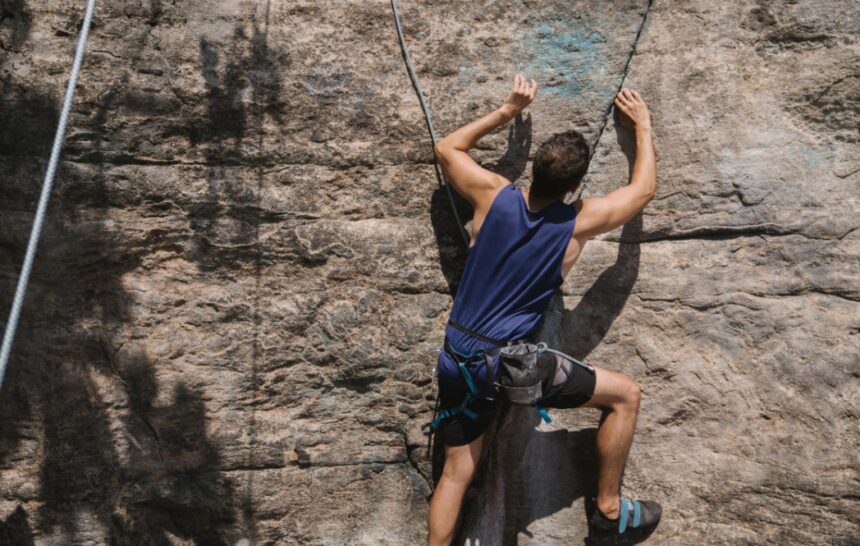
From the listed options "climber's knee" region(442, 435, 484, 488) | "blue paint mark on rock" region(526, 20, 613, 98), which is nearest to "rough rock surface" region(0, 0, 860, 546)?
"blue paint mark on rock" region(526, 20, 613, 98)

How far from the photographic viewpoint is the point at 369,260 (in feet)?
11.7

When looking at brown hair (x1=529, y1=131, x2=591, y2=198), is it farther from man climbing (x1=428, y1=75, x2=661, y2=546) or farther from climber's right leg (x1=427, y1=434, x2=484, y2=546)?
climber's right leg (x1=427, y1=434, x2=484, y2=546)

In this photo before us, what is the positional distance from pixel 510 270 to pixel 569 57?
3.07ft

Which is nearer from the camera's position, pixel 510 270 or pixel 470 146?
pixel 510 270

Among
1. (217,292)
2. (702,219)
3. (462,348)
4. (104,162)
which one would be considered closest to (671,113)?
(702,219)

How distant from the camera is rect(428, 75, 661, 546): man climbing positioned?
3.20m

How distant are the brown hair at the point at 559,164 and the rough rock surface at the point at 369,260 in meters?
0.40

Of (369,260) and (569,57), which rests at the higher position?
(569,57)

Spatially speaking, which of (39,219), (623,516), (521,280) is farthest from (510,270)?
(39,219)

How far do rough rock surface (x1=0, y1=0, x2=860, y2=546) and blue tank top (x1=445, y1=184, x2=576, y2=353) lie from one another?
320 millimetres

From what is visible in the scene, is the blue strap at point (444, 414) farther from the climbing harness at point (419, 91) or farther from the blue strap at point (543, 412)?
the climbing harness at point (419, 91)

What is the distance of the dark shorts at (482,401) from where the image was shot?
3.32 meters

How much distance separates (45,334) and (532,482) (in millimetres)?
2128

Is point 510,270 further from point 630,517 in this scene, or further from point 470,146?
point 630,517
